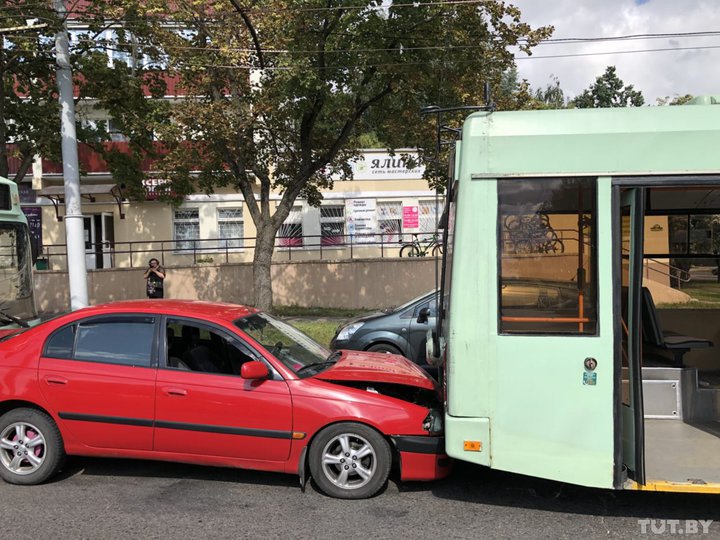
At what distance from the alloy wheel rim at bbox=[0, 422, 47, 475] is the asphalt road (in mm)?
165

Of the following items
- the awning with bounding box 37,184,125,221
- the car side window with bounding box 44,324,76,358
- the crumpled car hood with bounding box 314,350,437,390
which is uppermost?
the awning with bounding box 37,184,125,221

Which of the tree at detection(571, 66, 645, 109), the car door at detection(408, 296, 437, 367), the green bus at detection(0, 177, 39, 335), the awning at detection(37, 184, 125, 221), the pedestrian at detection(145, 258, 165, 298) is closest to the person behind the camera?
the green bus at detection(0, 177, 39, 335)

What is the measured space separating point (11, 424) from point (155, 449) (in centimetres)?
118

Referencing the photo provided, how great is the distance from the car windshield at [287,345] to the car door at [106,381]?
83 cm

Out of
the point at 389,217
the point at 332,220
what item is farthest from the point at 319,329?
the point at 389,217

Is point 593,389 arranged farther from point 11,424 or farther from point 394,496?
point 11,424

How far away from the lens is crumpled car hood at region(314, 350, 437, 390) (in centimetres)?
463

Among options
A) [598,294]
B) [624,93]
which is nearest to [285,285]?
[598,294]

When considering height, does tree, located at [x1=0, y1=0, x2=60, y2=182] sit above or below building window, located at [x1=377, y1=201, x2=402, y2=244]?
above

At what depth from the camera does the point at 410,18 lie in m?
11.8

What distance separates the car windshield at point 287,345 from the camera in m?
4.71

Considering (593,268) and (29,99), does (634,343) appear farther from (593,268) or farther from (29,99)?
(29,99)

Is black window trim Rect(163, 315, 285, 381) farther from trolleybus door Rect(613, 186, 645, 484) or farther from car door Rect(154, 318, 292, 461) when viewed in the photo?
trolleybus door Rect(613, 186, 645, 484)

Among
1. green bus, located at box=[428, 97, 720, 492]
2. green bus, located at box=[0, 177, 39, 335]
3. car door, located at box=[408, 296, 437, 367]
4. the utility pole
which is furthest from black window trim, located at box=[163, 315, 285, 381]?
the utility pole
